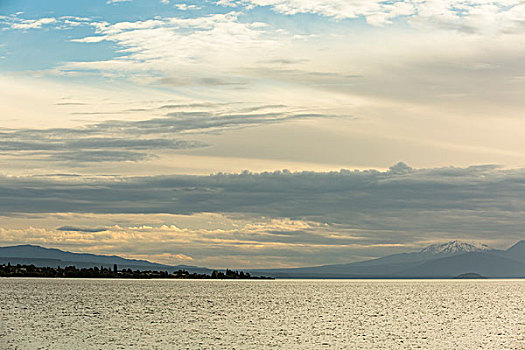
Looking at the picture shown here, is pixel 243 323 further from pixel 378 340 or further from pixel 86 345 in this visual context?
pixel 86 345

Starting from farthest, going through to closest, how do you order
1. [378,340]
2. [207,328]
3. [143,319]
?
1. [143,319]
2. [207,328]
3. [378,340]

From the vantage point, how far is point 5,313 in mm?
144250

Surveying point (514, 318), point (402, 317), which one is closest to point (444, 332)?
point (402, 317)

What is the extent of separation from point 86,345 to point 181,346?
11436mm

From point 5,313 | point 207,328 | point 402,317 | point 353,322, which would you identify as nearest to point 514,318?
point 402,317

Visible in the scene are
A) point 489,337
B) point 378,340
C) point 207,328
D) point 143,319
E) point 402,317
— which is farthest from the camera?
point 402,317

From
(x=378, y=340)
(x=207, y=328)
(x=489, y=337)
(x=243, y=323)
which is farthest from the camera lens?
(x=243, y=323)

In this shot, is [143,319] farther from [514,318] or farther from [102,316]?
[514,318]

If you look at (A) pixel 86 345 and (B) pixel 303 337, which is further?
(B) pixel 303 337

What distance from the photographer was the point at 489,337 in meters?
105

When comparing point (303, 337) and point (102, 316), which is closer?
point (303, 337)

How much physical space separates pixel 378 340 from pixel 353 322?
3035 centimetres

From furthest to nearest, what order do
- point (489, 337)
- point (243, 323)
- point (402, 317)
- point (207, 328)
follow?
1. point (402, 317)
2. point (243, 323)
3. point (207, 328)
4. point (489, 337)

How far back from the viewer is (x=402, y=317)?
471ft
